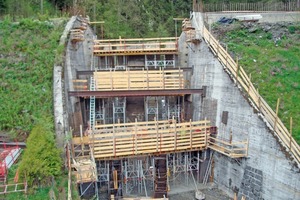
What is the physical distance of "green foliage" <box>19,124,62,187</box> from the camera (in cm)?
1222

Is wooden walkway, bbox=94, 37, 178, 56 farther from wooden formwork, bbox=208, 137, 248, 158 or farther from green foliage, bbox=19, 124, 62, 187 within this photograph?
green foliage, bbox=19, 124, 62, 187

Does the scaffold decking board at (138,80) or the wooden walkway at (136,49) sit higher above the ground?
the wooden walkway at (136,49)

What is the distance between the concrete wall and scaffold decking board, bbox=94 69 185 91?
1.76 meters

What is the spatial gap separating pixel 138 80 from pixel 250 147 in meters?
8.31

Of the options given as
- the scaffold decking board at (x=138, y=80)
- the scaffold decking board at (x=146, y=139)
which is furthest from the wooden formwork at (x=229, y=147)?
the scaffold decking board at (x=138, y=80)

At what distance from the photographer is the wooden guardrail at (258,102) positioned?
13.2m

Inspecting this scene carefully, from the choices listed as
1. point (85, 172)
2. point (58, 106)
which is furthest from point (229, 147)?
point (58, 106)

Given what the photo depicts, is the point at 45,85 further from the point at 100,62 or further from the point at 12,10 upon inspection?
the point at 12,10

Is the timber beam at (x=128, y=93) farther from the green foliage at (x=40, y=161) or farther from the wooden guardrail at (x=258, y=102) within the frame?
the green foliage at (x=40, y=161)

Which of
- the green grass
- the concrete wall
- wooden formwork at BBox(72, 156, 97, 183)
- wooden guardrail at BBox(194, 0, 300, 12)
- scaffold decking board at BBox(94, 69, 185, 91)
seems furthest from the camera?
wooden guardrail at BBox(194, 0, 300, 12)

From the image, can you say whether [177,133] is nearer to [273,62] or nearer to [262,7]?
[273,62]

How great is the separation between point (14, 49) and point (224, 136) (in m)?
13.6

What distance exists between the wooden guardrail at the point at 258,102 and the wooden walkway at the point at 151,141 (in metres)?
1.72

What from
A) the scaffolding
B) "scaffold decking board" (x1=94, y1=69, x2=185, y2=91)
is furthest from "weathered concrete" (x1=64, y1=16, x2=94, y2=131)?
the scaffolding
